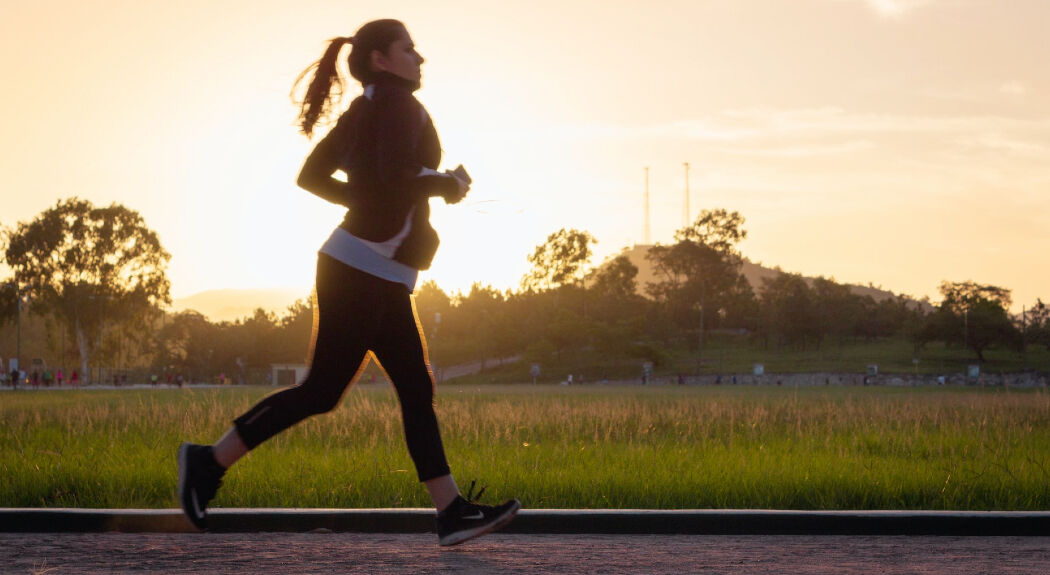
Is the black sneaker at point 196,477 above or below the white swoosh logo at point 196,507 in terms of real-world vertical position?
above

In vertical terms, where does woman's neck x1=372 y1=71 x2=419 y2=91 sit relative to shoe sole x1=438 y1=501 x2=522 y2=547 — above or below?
above

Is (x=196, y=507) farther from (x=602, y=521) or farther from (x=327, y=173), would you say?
(x=602, y=521)

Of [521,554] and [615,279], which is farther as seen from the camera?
[615,279]

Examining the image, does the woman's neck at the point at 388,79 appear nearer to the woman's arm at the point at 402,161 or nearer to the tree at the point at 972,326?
the woman's arm at the point at 402,161

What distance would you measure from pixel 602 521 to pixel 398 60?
2.27 m

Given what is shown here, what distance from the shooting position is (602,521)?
477cm

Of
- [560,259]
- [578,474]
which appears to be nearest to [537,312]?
[560,259]

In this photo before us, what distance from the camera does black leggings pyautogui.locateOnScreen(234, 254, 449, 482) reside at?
387cm

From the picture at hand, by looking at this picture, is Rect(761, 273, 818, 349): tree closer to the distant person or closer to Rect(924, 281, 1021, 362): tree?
Rect(924, 281, 1021, 362): tree

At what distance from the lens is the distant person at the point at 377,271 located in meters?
3.88

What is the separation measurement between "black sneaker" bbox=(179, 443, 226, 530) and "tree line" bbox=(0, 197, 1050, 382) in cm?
5809

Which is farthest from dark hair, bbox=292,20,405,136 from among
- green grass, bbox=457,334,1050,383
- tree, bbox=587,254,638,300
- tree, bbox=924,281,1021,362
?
tree, bbox=587,254,638,300

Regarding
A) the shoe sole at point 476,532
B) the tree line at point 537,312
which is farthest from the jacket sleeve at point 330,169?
the tree line at point 537,312

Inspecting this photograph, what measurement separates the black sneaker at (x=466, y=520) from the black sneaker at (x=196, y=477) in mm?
876
